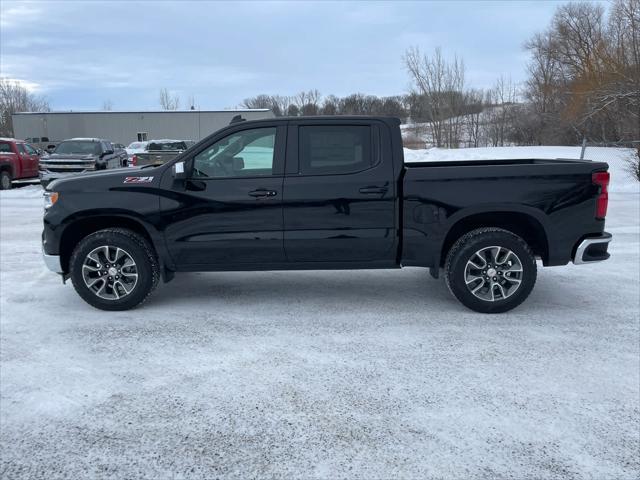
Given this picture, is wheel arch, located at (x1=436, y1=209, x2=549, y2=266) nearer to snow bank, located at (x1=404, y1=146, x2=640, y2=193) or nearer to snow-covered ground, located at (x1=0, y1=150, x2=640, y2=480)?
snow-covered ground, located at (x1=0, y1=150, x2=640, y2=480)

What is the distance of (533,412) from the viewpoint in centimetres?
332

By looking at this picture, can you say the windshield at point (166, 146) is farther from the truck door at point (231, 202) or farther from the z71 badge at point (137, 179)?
the truck door at point (231, 202)

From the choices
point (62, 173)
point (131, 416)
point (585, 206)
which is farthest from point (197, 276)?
point (62, 173)

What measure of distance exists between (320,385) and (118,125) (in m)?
57.3

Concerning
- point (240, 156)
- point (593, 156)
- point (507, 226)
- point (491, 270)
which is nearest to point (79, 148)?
point (240, 156)

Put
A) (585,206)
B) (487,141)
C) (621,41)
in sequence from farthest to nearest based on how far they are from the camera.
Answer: (487,141)
(621,41)
(585,206)

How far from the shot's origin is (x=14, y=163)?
18.9 metres

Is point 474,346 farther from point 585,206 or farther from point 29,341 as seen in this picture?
point 29,341

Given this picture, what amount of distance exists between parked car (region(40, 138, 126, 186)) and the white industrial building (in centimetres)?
3645

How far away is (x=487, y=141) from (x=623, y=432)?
179 ft

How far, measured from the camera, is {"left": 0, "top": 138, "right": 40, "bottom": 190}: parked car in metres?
18.7

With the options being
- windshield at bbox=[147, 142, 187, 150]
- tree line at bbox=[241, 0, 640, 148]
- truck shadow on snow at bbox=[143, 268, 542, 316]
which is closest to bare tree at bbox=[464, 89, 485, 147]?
tree line at bbox=[241, 0, 640, 148]

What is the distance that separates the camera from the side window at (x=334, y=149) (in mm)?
5254

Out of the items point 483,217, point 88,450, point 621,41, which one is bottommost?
point 88,450
